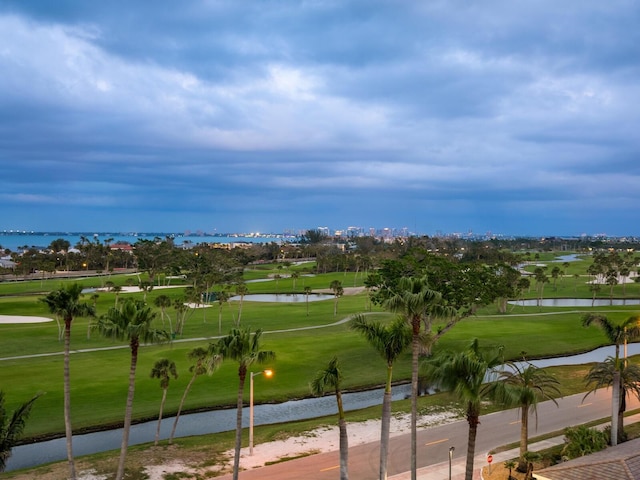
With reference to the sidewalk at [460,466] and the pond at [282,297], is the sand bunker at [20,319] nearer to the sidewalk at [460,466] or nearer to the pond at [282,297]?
the pond at [282,297]

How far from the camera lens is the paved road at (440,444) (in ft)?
94.0

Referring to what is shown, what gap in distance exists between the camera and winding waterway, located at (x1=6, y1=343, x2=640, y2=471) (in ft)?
107

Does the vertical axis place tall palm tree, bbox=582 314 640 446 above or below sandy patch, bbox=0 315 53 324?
above

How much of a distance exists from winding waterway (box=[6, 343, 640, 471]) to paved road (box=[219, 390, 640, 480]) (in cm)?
921

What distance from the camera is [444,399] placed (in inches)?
1687

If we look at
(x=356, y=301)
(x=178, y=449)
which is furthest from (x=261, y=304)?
(x=178, y=449)

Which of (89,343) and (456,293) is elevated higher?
(456,293)

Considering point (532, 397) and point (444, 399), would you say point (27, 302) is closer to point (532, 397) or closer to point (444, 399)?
point (444, 399)

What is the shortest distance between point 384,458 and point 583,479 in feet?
27.3

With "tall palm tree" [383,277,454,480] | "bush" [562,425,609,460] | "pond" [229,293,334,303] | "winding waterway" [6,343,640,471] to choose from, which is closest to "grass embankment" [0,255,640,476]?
"winding waterway" [6,343,640,471]

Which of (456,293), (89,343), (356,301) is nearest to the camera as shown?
(456,293)

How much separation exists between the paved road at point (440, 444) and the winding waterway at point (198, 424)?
9206 millimetres

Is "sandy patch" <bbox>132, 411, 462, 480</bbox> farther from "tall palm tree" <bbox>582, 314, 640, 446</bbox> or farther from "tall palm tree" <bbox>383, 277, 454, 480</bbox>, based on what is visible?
"tall palm tree" <bbox>582, 314, 640, 446</bbox>

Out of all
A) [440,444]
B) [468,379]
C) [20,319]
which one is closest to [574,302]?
[440,444]
